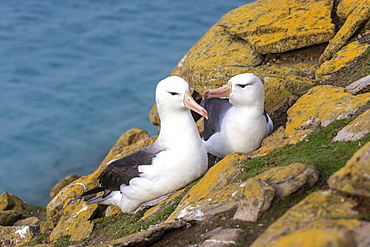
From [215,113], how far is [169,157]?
164cm

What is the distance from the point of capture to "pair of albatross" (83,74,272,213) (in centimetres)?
692

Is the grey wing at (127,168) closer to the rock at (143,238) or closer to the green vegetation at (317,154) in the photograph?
the green vegetation at (317,154)

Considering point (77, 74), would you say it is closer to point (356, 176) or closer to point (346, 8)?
point (346, 8)

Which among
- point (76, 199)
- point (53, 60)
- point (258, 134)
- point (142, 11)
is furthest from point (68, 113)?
point (258, 134)

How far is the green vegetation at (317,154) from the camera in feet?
16.1

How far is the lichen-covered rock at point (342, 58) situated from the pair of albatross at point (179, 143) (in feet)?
5.20

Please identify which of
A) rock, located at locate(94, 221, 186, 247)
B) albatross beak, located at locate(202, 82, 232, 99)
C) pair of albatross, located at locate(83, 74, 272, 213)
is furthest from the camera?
albatross beak, located at locate(202, 82, 232, 99)

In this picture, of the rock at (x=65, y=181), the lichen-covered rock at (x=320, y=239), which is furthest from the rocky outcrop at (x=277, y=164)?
the rock at (x=65, y=181)

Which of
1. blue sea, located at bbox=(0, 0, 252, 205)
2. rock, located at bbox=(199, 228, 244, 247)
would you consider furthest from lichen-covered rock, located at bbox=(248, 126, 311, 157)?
blue sea, located at bbox=(0, 0, 252, 205)

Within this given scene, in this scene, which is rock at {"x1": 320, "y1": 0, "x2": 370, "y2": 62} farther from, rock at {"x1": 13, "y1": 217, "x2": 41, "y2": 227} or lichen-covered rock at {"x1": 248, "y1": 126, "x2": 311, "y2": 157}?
rock at {"x1": 13, "y1": 217, "x2": 41, "y2": 227}

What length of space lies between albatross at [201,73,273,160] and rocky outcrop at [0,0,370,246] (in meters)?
0.24

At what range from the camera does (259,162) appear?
6207mm

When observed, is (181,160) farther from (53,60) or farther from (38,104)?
(53,60)

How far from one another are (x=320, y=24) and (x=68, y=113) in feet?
53.9
